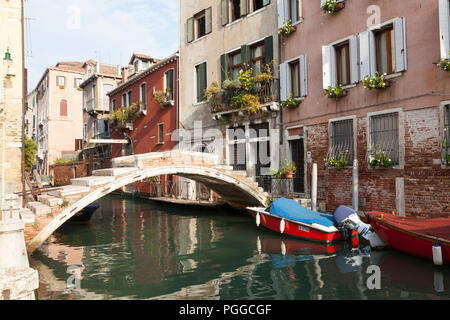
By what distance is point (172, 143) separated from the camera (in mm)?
16125

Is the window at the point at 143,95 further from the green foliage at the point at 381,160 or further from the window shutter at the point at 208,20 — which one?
the green foliage at the point at 381,160

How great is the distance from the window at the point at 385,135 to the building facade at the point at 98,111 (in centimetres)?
1772

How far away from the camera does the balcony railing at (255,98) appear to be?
452 inches

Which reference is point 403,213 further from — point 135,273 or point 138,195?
point 138,195

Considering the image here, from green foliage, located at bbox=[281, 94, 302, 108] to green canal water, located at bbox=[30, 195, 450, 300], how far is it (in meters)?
3.83

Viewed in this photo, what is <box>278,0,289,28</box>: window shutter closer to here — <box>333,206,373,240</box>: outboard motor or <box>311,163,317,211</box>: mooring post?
<box>311,163,317,211</box>: mooring post

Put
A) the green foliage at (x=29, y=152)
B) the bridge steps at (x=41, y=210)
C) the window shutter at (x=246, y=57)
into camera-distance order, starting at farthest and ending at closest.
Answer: the green foliage at (x=29, y=152) → the window shutter at (x=246, y=57) → the bridge steps at (x=41, y=210)

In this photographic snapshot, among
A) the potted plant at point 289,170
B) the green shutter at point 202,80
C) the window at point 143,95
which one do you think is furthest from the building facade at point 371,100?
the window at point 143,95

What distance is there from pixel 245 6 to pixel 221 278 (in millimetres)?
10006

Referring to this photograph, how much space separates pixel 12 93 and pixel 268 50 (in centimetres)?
814

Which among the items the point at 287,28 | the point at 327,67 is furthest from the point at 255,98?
the point at 327,67

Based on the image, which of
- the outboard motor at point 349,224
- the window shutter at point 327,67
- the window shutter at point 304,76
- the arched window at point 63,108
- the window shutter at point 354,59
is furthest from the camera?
the arched window at point 63,108
